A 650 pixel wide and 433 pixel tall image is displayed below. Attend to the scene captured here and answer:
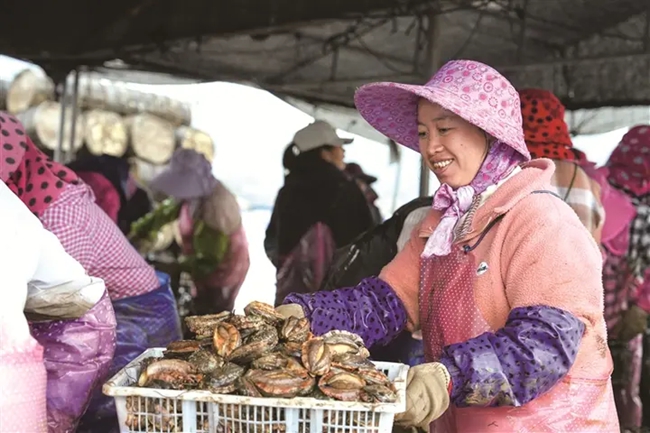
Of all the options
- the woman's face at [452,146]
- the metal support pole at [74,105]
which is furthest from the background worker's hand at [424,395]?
the metal support pole at [74,105]

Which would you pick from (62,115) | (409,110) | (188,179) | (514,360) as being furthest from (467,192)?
(62,115)

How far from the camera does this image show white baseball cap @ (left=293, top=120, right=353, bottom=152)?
5316 mm

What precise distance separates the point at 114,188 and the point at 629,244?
133 inches

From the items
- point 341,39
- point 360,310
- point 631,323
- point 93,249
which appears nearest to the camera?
point 360,310

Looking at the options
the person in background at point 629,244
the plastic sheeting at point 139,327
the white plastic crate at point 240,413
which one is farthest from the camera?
the person in background at point 629,244

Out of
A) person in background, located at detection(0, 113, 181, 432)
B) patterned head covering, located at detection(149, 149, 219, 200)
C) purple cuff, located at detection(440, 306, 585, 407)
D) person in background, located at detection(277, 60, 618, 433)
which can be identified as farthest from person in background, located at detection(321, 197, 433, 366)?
patterned head covering, located at detection(149, 149, 219, 200)

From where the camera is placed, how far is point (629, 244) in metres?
4.29

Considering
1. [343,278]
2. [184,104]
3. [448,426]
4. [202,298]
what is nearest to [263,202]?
[184,104]

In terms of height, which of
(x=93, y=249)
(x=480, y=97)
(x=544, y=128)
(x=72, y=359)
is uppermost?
(x=480, y=97)

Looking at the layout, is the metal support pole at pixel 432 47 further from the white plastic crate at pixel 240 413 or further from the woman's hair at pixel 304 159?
the white plastic crate at pixel 240 413

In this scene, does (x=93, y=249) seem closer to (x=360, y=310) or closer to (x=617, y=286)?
(x=360, y=310)

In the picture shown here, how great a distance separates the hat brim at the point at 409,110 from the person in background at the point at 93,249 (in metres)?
0.95

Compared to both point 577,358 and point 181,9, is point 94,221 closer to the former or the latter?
point 577,358

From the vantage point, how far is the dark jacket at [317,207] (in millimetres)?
4902
